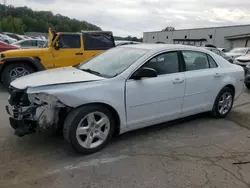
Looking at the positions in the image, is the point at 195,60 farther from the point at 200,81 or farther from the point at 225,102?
the point at 225,102

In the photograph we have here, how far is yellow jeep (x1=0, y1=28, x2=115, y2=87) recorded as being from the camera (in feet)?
24.3

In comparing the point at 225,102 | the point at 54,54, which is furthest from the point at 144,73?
the point at 54,54

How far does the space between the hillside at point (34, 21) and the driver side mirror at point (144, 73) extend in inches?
2574

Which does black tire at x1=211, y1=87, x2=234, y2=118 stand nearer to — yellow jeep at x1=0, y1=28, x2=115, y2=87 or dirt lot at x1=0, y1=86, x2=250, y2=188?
dirt lot at x1=0, y1=86, x2=250, y2=188

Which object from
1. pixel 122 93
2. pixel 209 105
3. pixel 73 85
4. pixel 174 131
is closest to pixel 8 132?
pixel 73 85

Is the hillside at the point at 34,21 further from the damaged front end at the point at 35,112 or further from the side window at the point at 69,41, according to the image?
the damaged front end at the point at 35,112

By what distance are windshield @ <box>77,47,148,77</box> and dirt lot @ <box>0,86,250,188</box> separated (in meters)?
1.14

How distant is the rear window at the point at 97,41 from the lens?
27.8 feet

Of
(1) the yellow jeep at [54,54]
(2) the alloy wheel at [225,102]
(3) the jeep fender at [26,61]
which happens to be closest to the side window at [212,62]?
(2) the alloy wheel at [225,102]

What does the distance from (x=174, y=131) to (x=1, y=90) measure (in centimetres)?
562

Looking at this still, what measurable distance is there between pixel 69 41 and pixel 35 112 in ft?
17.2

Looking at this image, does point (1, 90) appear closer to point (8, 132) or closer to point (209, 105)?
point (8, 132)

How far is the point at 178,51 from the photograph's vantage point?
441 centimetres

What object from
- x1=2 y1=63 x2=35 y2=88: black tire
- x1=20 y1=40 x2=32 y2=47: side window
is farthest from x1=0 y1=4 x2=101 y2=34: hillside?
x1=2 y1=63 x2=35 y2=88: black tire
